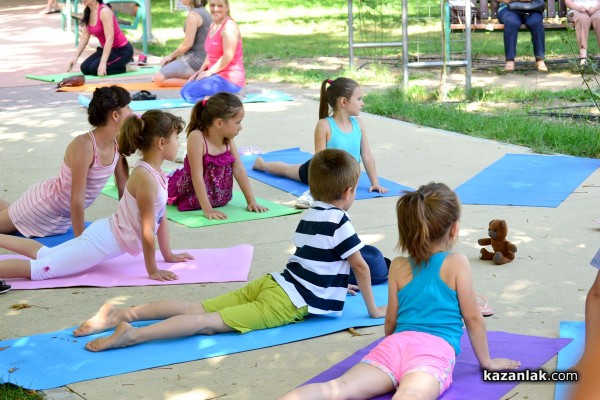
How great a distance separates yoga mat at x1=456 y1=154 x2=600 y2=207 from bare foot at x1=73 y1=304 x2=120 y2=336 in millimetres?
3175

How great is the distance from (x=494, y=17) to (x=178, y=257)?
9.62m

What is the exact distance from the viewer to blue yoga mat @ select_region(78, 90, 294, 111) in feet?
35.7

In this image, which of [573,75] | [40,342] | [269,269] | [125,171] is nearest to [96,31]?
[573,75]

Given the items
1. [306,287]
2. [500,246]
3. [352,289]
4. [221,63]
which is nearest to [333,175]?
[306,287]

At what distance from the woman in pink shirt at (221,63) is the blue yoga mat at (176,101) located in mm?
168

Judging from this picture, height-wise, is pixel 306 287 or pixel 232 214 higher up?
pixel 306 287

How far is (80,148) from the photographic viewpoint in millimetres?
5828

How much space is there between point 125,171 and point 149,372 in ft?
8.19

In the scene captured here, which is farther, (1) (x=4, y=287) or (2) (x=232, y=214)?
(2) (x=232, y=214)

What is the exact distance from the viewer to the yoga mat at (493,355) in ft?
11.5

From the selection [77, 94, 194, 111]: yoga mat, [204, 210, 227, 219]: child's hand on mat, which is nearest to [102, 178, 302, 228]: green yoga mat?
[204, 210, 227, 219]: child's hand on mat

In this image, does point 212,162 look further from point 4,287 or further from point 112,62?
point 112,62

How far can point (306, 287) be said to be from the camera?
4293mm

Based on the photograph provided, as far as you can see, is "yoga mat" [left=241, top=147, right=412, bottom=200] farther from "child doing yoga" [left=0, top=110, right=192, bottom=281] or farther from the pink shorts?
the pink shorts
